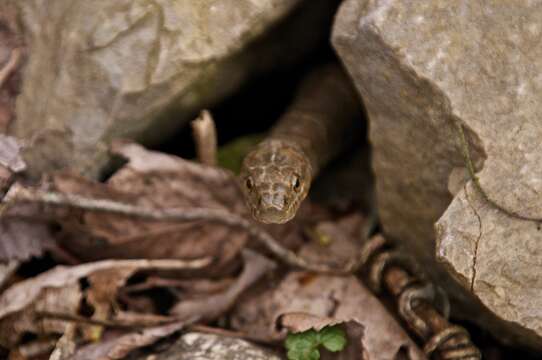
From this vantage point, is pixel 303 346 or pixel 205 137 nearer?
pixel 303 346

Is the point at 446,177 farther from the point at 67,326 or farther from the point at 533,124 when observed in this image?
the point at 67,326

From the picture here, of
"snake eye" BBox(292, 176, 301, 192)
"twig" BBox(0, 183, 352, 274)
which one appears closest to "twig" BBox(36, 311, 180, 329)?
"twig" BBox(0, 183, 352, 274)

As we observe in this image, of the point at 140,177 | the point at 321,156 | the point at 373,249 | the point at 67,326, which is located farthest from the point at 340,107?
the point at 67,326

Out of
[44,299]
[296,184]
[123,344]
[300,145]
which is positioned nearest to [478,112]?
[296,184]

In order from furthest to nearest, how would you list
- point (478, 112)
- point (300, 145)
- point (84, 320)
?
point (300, 145) → point (84, 320) → point (478, 112)

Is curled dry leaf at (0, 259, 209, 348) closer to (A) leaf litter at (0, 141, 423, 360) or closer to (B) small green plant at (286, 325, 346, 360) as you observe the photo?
(A) leaf litter at (0, 141, 423, 360)

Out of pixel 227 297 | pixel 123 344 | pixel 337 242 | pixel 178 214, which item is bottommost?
pixel 337 242

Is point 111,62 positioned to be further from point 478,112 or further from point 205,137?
point 478,112
